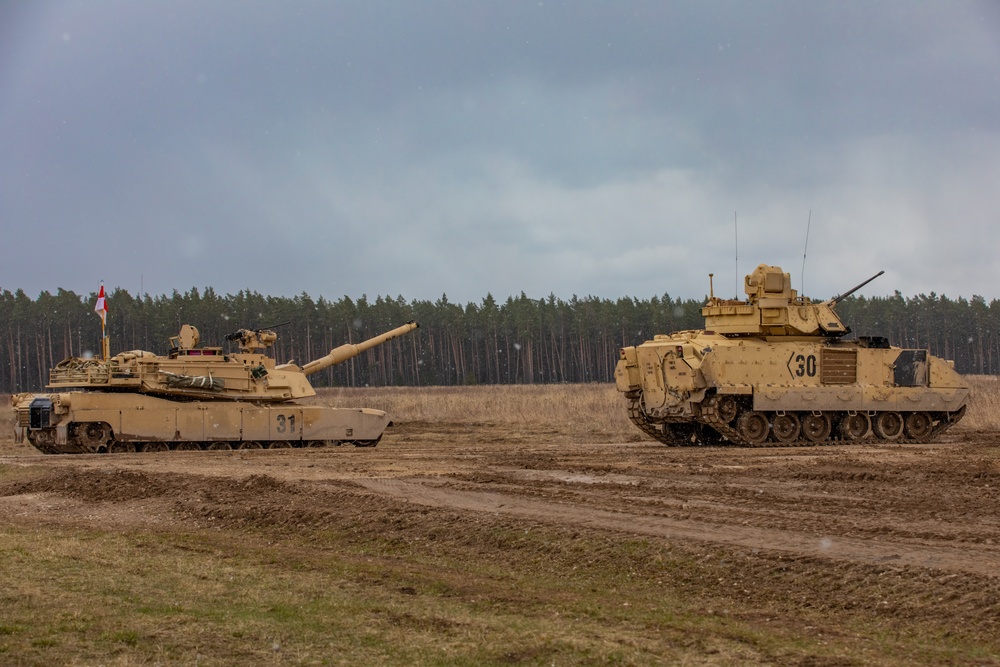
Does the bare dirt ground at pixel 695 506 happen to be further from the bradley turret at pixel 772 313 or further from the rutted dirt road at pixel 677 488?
the bradley turret at pixel 772 313

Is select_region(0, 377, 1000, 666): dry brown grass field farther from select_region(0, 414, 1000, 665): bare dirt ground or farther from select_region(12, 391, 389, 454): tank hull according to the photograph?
select_region(12, 391, 389, 454): tank hull

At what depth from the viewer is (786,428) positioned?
26812 mm

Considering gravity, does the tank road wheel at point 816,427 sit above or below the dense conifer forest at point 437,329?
below

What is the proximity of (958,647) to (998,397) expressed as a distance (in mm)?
33426

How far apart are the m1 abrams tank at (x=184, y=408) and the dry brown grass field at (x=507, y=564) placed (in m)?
5.87

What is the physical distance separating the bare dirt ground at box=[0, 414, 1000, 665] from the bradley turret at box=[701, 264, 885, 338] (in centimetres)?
376

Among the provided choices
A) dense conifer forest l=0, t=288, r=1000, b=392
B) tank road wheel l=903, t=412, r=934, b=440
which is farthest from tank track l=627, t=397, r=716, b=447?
dense conifer forest l=0, t=288, r=1000, b=392

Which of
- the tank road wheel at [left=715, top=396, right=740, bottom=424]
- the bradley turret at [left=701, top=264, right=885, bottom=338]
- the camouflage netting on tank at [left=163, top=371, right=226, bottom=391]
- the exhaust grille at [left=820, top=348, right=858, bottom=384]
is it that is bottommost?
the tank road wheel at [left=715, top=396, right=740, bottom=424]

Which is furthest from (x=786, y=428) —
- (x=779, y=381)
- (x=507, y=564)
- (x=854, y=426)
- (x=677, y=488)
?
(x=507, y=564)

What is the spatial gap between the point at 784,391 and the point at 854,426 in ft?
8.21

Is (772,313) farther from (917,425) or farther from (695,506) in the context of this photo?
(695,506)

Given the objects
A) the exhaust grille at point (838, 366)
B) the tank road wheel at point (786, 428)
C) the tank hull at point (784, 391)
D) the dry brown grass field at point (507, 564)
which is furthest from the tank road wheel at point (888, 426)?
the dry brown grass field at point (507, 564)

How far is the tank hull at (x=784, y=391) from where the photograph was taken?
2617 centimetres

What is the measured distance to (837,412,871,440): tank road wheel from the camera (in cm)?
2703
